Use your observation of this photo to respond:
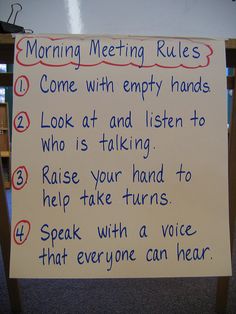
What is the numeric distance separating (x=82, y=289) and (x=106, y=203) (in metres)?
0.60

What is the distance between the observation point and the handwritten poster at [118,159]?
0.70 meters

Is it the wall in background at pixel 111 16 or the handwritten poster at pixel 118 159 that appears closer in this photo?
the handwritten poster at pixel 118 159

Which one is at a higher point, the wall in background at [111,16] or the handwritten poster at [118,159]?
the wall in background at [111,16]

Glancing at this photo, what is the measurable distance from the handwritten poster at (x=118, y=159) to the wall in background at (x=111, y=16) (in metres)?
2.84

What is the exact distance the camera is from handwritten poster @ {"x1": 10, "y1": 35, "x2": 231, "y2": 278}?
0.70 metres

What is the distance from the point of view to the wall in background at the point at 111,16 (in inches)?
130

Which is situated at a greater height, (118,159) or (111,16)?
(111,16)

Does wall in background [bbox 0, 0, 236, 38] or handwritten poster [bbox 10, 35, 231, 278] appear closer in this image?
handwritten poster [bbox 10, 35, 231, 278]

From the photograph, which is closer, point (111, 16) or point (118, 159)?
point (118, 159)

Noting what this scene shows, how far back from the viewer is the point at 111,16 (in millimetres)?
3312

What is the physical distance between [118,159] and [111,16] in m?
3.08

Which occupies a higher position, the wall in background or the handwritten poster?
the wall in background

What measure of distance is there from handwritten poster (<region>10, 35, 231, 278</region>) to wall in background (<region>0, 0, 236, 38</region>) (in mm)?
2843

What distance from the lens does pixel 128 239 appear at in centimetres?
71
